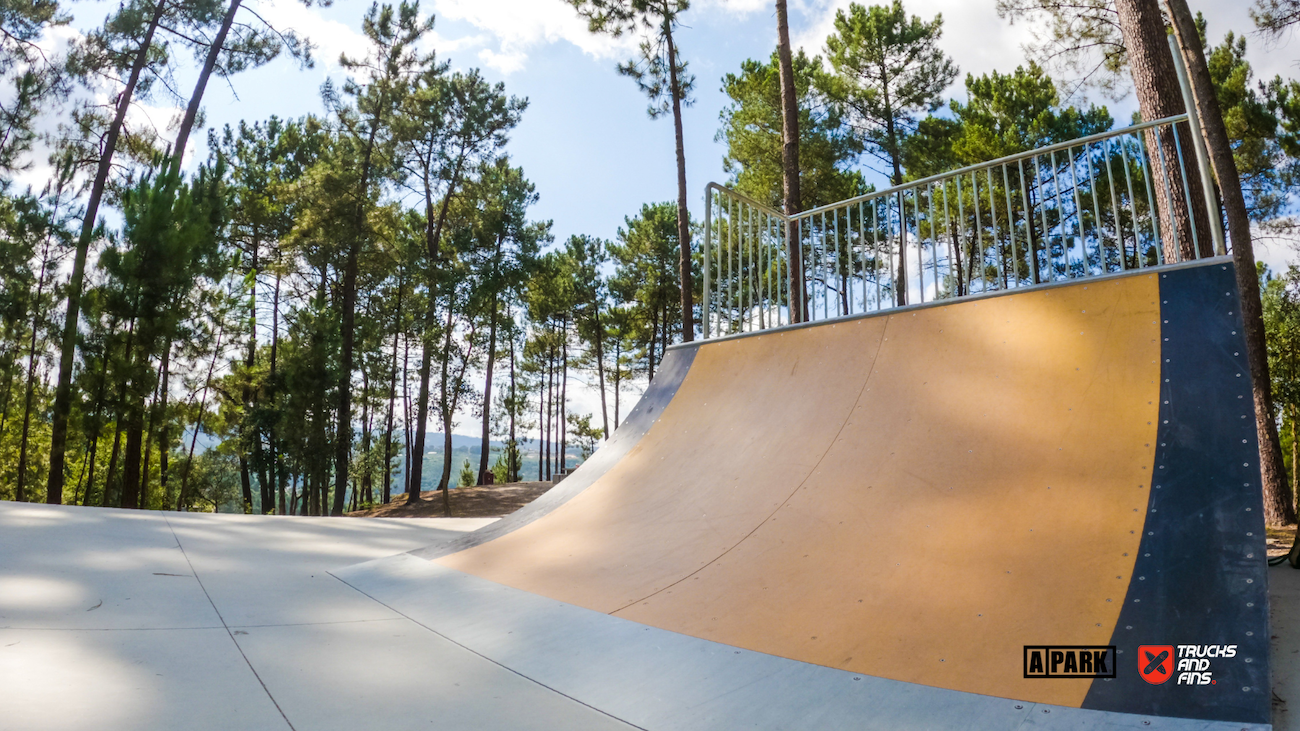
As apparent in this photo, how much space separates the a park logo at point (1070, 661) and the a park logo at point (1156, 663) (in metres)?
0.06

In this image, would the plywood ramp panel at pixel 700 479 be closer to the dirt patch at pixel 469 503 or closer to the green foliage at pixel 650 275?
the dirt patch at pixel 469 503

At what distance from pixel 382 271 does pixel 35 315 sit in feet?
25.0

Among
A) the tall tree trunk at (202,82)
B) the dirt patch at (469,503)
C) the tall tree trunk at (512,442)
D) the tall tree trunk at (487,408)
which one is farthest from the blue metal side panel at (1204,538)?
the tall tree trunk at (512,442)

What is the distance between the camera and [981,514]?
2.04 metres

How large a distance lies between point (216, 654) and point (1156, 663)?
8.72ft

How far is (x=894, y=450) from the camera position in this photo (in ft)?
8.30

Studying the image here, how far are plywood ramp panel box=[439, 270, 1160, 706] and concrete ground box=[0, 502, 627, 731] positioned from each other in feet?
2.08

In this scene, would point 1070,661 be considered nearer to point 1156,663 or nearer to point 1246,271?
point 1156,663

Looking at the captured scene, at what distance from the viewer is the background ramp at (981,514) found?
1.59 metres

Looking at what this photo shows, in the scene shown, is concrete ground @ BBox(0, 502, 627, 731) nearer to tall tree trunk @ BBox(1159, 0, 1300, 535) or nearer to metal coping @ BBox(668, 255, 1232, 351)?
metal coping @ BBox(668, 255, 1232, 351)

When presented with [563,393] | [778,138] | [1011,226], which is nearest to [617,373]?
[563,393]

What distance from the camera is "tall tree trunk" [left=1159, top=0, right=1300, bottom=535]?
4910 mm

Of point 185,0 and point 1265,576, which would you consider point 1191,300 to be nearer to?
point 1265,576

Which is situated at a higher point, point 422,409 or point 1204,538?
point 422,409
